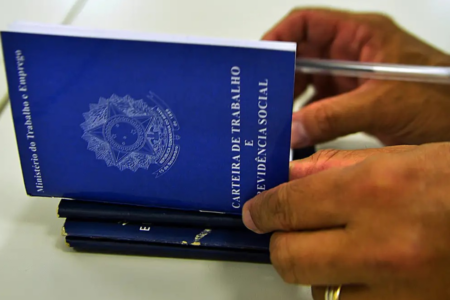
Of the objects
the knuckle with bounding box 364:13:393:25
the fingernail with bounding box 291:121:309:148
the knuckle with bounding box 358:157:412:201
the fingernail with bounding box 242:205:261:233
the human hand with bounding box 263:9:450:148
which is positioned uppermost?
A: the knuckle with bounding box 364:13:393:25

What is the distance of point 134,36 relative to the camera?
14.2 inches

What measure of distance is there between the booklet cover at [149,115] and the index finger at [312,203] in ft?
0.11

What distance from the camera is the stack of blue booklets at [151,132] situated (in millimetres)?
364

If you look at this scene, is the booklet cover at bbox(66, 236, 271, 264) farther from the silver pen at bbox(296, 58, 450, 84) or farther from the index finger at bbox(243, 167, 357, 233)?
the silver pen at bbox(296, 58, 450, 84)

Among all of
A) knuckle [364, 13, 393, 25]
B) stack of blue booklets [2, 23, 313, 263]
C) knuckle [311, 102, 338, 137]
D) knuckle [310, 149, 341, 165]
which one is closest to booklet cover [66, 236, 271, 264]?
stack of blue booklets [2, 23, 313, 263]

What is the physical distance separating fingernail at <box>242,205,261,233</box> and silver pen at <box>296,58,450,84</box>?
0.81ft

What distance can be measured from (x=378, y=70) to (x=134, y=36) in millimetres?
354

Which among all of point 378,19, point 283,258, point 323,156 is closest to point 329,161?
point 323,156

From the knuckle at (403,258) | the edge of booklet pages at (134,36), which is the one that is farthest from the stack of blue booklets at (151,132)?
the knuckle at (403,258)

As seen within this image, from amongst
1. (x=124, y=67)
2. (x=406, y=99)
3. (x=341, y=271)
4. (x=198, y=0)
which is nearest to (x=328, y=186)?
(x=341, y=271)

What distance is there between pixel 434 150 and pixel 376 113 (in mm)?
218

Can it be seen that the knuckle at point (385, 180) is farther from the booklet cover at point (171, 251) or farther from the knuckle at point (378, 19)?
the knuckle at point (378, 19)

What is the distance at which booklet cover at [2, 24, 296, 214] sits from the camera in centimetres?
36

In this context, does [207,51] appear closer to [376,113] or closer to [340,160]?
[340,160]
